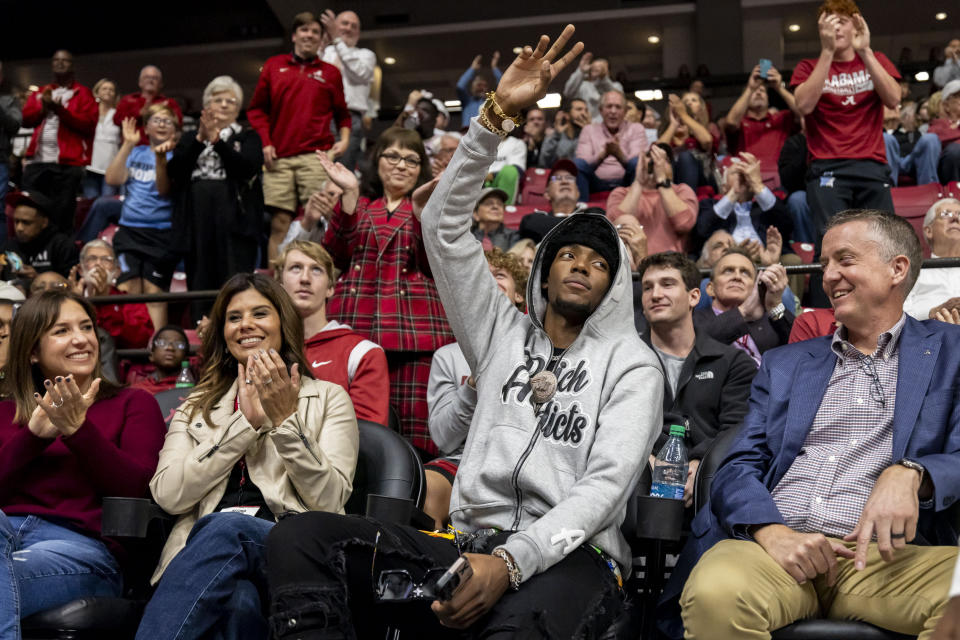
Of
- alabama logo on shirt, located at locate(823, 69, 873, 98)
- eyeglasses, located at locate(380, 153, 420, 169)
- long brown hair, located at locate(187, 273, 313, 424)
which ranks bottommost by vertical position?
long brown hair, located at locate(187, 273, 313, 424)

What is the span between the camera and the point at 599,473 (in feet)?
7.55

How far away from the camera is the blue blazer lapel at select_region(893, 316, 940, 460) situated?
2.33m

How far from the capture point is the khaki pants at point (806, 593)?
209 cm

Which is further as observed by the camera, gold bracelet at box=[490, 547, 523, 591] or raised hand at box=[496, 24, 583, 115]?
raised hand at box=[496, 24, 583, 115]

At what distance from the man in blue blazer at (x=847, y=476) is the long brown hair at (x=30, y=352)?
1.82 meters

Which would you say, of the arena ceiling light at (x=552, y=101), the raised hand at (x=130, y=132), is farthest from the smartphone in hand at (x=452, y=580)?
the arena ceiling light at (x=552, y=101)

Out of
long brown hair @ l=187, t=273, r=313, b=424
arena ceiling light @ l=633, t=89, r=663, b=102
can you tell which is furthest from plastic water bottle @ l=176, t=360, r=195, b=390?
arena ceiling light @ l=633, t=89, r=663, b=102

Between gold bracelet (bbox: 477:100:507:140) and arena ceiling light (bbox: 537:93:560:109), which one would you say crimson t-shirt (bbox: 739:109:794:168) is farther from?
gold bracelet (bbox: 477:100:507:140)

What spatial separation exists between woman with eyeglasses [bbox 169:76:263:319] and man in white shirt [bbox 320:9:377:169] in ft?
7.35

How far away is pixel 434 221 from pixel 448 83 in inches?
498

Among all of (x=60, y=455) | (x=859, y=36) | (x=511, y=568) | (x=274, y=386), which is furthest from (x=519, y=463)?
(x=859, y=36)

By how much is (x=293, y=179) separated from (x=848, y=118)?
326 cm

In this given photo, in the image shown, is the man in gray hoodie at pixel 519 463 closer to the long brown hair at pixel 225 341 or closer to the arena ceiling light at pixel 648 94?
the long brown hair at pixel 225 341

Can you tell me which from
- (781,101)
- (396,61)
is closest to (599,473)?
(781,101)
